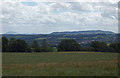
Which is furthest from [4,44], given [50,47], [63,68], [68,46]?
[63,68]

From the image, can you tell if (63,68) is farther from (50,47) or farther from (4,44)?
(4,44)

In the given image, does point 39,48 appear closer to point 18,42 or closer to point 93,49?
point 18,42

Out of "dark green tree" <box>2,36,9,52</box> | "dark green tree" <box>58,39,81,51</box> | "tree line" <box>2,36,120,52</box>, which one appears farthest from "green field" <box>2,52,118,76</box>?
"dark green tree" <box>58,39,81,51</box>

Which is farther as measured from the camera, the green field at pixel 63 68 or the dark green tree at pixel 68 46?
the dark green tree at pixel 68 46

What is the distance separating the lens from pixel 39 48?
242 ft

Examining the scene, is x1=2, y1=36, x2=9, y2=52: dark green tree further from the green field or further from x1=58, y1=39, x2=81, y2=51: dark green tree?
the green field

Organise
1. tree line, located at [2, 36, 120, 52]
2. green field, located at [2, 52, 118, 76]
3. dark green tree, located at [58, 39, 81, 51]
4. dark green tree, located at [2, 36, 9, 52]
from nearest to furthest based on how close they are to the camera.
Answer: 1. green field, located at [2, 52, 118, 76]
2. dark green tree, located at [2, 36, 9, 52]
3. tree line, located at [2, 36, 120, 52]
4. dark green tree, located at [58, 39, 81, 51]

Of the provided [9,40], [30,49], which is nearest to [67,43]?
[30,49]

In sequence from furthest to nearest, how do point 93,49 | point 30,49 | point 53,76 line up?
point 93,49 < point 30,49 < point 53,76

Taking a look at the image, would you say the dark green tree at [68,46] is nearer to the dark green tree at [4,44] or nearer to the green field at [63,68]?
the dark green tree at [4,44]

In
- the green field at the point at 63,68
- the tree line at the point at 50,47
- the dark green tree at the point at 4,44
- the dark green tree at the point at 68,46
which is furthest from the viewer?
the dark green tree at the point at 68,46

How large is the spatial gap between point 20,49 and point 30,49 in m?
3.83

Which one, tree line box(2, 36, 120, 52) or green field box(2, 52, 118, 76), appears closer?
green field box(2, 52, 118, 76)

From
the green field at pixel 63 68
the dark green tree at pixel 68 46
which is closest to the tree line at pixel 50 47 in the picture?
the dark green tree at pixel 68 46
